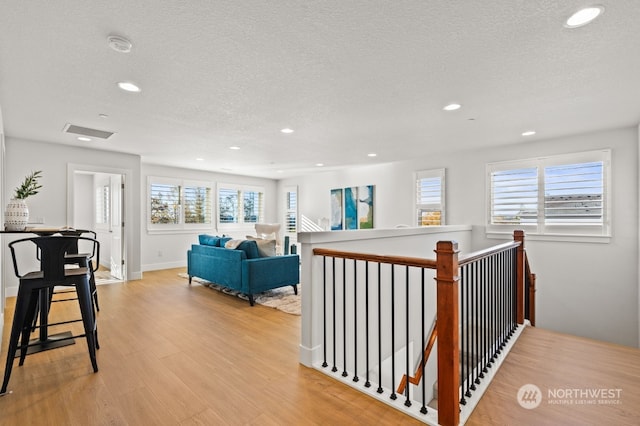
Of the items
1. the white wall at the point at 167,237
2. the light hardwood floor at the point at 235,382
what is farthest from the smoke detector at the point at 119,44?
the white wall at the point at 167,237

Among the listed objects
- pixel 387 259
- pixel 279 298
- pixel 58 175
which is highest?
pixel 58 175

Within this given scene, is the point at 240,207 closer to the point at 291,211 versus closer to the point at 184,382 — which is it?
the point at 291,211

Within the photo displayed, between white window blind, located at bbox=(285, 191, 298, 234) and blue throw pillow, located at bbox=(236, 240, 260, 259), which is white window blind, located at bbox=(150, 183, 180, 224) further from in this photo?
blue throw pillow, located at bbox=(236, 240, 260, 259)

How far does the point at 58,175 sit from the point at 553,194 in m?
7.74

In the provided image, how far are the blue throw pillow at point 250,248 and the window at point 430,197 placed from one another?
11.2 ft

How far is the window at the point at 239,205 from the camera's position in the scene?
8.01 meters

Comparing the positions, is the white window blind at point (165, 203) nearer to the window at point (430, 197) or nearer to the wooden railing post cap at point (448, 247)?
the window at point (430, 197)

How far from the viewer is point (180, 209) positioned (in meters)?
7.16

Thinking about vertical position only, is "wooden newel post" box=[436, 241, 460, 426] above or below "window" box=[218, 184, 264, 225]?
below

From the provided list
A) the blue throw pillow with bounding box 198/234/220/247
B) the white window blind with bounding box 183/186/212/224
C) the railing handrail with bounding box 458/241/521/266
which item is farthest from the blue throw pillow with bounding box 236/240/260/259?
the white window blind with bounding box 183/186/212/224

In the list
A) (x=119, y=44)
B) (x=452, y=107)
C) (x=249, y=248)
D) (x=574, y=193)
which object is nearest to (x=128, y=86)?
(x=119, y=44)

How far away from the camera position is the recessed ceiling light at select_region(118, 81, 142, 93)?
8.57 feet

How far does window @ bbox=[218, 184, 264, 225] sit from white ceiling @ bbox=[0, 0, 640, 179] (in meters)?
3.83

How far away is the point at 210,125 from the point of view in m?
3.83
